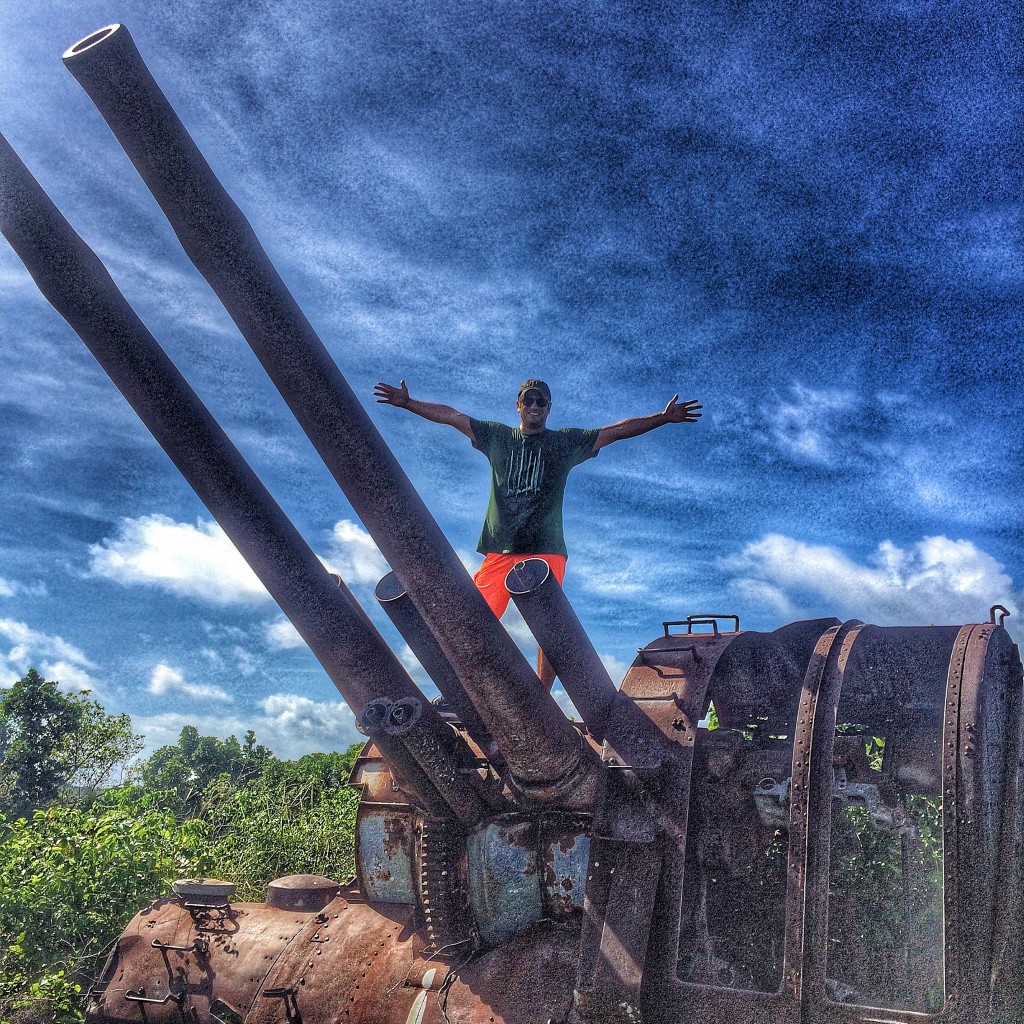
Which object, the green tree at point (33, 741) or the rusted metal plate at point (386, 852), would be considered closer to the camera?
the rusted metal plate at point (386, 852)

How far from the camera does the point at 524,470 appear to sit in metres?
5.77

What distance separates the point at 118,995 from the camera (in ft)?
18.0

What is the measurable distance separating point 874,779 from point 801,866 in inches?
21.1

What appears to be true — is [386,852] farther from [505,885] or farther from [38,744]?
[38,744]

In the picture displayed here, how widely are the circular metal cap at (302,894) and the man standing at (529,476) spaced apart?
2.05m

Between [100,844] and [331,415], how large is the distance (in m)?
6.31

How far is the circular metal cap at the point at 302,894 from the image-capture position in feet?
19.2

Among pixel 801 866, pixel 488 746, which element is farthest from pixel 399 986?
pixel 801 866

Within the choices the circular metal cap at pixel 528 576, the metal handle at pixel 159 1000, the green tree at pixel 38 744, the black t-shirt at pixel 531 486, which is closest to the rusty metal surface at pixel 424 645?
the circular metal cap at pixel 528 576

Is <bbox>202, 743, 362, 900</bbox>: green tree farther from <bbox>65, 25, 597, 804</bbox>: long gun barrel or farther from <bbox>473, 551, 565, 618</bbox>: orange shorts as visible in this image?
<bbox>65, 25, 597, 804</bbox>: long gun barrel

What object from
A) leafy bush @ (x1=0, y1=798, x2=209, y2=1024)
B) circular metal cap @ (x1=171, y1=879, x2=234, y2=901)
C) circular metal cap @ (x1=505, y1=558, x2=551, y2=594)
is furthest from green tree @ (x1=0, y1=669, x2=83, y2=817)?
circular metal cap @ (x1=505, y1=558, x2=551, y2=594)

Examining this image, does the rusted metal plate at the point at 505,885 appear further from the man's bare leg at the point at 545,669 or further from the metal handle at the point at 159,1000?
the metal handle at the point at 159,1000

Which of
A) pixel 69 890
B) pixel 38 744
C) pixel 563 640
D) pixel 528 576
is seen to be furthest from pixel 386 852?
pixel 38 744

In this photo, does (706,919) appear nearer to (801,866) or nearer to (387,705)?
(801,866)
